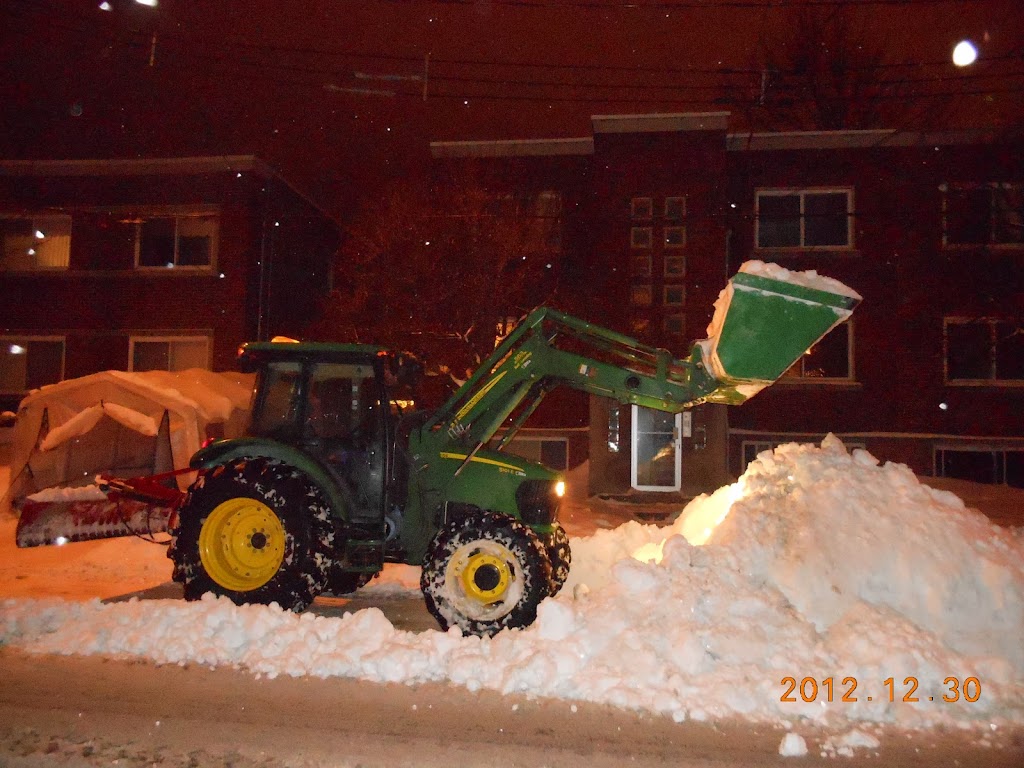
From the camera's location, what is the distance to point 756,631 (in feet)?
19.1

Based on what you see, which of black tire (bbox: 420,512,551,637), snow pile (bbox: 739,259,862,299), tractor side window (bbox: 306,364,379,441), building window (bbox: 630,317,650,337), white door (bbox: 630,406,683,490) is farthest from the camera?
building window (bbox: 630,317,650,337)

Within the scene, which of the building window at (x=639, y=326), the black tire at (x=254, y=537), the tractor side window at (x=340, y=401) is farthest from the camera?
the building window at (x=639, y=326)

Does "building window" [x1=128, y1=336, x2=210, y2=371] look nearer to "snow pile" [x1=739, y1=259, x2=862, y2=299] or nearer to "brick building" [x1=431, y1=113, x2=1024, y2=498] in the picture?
"brick building" [x1=431, y1=113, x2=1024, y2=498]

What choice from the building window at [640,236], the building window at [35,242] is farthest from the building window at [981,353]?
the building window at [35,242]

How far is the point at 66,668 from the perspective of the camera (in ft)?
19.1

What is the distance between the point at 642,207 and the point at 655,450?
6.61 metres

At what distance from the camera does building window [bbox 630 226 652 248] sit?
2012cm

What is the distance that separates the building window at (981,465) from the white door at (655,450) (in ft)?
24.2

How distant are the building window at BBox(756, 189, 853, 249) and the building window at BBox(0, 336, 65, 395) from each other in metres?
18.8

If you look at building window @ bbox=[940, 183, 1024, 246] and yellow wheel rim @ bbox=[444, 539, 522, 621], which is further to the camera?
building window @ bbox=[940, 183, 1024, 246]

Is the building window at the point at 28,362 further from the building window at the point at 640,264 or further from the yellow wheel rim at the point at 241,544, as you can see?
the yellow wheel rim at the point at 241,544

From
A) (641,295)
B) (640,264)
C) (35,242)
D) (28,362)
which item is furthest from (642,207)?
(28,362)

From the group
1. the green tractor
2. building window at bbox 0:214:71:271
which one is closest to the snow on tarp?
the green tractor

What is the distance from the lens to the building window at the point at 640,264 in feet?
65.5
